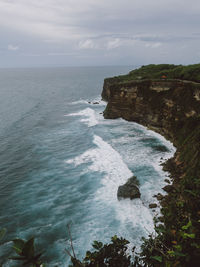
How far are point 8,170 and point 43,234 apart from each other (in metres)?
14.4

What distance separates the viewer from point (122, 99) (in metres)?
50.5

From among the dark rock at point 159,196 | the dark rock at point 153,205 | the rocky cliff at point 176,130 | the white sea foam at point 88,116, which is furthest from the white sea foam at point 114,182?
the white sea foam at point 88,116

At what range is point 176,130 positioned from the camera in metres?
34.1

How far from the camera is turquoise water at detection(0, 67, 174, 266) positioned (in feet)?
56.4

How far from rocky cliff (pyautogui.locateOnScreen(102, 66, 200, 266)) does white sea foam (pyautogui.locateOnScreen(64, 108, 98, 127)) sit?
14.4 feet

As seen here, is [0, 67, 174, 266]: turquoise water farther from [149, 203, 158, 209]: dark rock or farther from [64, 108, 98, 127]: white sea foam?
[64, 108, 98, 127]: white sea foam

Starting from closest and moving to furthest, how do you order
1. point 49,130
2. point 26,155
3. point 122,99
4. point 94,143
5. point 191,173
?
1. point 191,173
2. point 26,155
3. point 94,143
4. point 49,130
5. point 122,99

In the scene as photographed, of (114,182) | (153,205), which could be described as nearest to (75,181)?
(114,182)

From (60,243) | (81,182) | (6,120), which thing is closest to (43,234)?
(60,243)

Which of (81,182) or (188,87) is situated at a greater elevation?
(188,87)

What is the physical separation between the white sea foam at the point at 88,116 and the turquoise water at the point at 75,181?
3474 millimetres

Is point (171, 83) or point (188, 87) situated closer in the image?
point (188, 87)

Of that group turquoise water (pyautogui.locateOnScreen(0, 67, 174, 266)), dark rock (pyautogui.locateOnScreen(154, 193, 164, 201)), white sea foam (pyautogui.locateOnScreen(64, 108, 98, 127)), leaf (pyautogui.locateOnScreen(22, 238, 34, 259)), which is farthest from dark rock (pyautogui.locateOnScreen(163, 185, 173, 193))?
white sea foam (pyautogui.locateOnScreen(64, 108, 98, 127))

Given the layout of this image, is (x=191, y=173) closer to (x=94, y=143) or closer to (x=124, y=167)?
(x=124, y=167)
